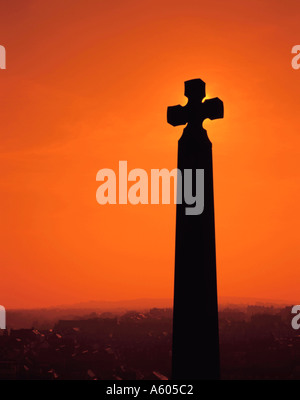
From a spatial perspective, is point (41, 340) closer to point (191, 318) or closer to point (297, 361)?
point (297, 361)

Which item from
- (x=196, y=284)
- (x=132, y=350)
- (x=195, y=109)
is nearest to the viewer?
(x=196, y=284)

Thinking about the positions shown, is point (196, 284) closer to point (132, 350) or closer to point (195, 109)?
point (195, 109)

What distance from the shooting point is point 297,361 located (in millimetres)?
17188

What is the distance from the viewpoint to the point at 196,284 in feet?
17.8

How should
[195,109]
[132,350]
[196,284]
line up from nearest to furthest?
[196,284] → [195,109] → [132,350]

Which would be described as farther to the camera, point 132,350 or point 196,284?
point 132,350

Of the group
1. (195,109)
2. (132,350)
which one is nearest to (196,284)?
(195,109)

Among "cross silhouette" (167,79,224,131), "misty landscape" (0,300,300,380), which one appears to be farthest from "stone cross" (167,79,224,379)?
"misty landscape" (0,300,300,380)

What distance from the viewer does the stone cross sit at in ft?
17.5

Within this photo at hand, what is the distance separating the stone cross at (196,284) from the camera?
5.34 meters

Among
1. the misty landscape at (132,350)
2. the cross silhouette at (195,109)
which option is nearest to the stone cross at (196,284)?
the cross silhouette at (195,109)

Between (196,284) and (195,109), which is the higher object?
(195,109)
